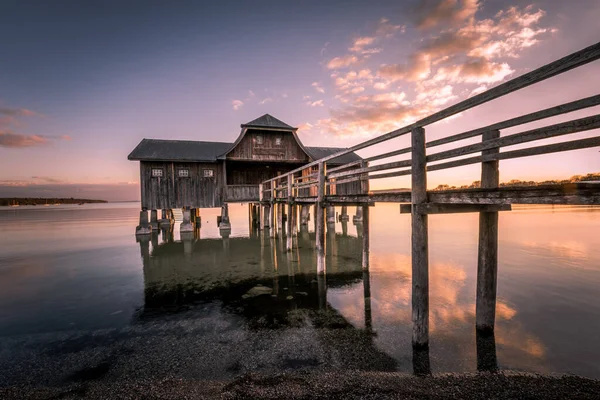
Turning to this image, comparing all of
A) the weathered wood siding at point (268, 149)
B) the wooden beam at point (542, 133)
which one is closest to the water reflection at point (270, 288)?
the wooden beam at point (542, 133)

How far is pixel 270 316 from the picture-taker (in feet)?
21.0

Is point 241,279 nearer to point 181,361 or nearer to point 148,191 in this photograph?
point 181,361

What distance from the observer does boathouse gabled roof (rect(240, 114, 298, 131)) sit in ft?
65.7

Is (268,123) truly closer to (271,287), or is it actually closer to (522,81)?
(271,287)

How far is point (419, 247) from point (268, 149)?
17.4 m

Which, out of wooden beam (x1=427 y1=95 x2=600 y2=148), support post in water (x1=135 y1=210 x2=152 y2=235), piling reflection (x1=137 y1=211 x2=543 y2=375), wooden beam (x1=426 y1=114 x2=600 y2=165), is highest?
wooden beam (x1=427 y1=95 x2=600 y2=148)

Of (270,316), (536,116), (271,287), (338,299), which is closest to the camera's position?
(536,116)

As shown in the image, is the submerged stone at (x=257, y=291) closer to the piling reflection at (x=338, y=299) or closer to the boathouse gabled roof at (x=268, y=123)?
the piling reflection at (x=338, y=299)

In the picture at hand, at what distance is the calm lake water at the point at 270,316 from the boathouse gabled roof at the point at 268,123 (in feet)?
35.3

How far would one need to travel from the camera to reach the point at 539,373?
421cm

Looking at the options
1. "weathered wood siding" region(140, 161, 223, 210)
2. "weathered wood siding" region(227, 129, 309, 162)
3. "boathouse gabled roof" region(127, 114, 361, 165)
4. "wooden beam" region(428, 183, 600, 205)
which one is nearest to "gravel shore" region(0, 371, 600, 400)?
"wooden beam" region(428, 183, 600, 205)

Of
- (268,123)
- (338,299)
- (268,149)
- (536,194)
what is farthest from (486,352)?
(268,123)

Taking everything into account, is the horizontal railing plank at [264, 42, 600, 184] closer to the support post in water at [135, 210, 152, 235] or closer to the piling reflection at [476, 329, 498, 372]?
the piling reflection at [476, 329, 498, 372]

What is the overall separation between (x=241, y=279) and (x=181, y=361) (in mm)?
5116
